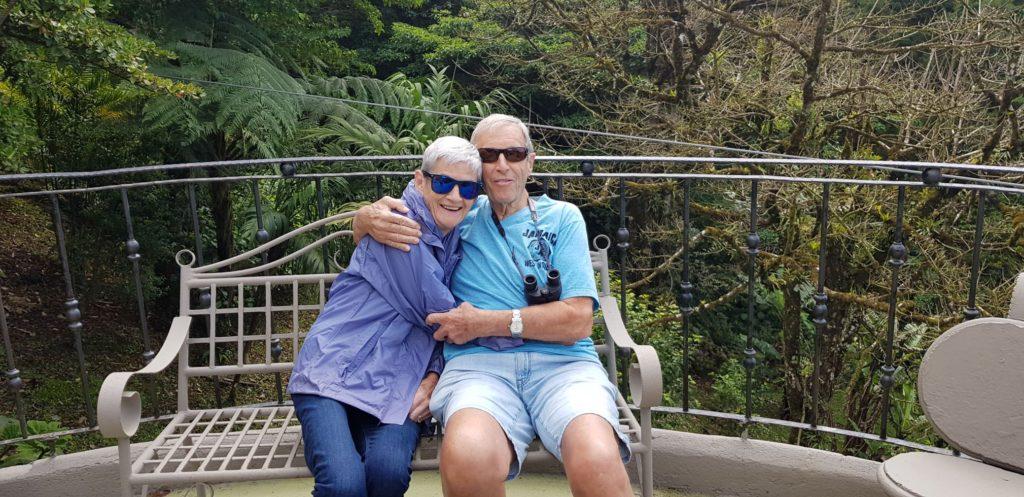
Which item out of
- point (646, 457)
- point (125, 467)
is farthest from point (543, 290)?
point (125, 467)

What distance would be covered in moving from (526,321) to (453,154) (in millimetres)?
542

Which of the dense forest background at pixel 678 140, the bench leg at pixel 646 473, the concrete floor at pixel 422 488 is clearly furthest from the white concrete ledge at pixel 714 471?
the dense forest background at pixel 678 140

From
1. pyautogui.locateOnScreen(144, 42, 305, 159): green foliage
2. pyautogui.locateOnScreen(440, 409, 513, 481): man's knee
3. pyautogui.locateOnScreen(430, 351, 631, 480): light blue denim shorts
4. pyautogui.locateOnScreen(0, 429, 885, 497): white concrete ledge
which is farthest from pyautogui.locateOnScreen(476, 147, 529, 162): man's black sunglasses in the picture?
pyautogui.locateOnScreen(144, 42, 305, 159): green foliage

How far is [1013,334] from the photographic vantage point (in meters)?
2.28

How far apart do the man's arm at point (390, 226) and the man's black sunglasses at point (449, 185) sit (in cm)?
12

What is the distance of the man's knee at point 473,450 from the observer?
2125 mm

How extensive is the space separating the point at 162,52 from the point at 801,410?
5.37 m

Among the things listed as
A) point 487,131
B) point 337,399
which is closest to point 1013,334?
point 487,131

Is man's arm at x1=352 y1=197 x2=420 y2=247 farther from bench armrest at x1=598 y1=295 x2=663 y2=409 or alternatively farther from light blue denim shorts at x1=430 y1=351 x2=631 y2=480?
bench armrest at x1=598 y1=295 x2=663 y2=409

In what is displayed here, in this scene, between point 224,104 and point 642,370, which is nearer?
point 642,370

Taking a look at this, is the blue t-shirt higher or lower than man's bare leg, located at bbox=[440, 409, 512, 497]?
higher

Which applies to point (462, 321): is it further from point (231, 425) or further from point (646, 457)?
point (231, 425)

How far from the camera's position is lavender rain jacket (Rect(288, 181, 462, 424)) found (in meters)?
2.35

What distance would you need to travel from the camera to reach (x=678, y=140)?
7.38m
